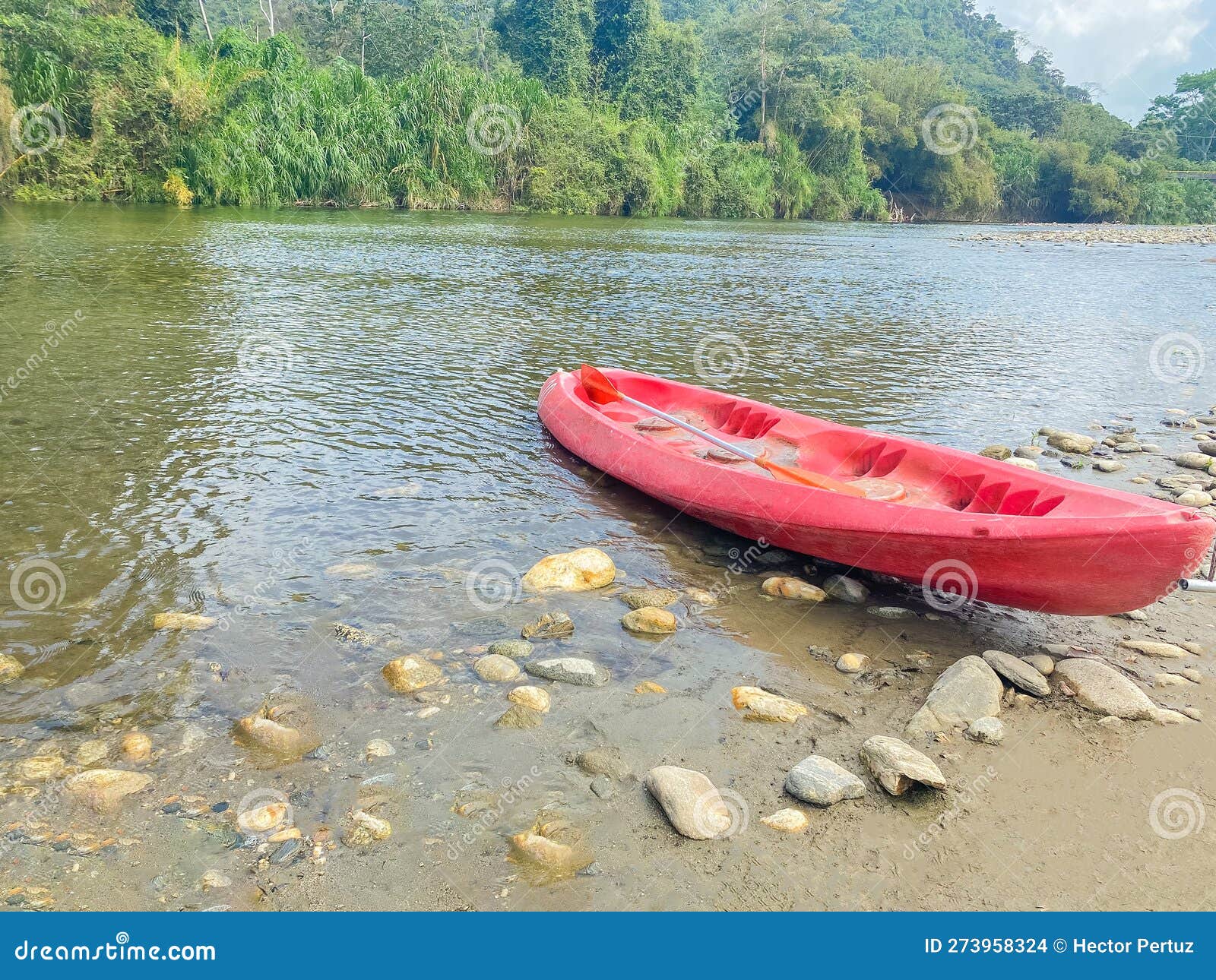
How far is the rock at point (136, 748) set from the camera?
Answer: 3723 mm

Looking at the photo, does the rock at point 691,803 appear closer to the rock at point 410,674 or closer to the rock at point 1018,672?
the rock at point 410,674

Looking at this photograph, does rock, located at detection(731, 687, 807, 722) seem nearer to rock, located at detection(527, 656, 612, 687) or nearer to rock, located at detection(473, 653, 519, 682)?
rock, located at detection(527, 656, 612, 687)

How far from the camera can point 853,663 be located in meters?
4.77

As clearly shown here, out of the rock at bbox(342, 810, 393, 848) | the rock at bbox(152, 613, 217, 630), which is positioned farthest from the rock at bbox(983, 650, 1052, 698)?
the rock at bbox(152, 613, 217, 630)

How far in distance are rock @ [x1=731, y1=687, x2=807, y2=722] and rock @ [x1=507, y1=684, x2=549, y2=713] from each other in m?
0.91

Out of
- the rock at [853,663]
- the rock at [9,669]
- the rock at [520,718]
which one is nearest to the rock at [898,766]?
the rock at [853,663]

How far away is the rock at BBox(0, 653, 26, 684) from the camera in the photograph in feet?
14.0

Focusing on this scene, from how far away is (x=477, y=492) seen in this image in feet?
23.3

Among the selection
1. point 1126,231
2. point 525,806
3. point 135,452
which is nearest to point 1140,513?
point 525,806

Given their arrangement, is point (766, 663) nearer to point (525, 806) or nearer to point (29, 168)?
point (525, 806)

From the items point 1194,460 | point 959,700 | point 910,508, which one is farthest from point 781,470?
point 1194,460

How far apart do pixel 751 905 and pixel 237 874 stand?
1751 mm

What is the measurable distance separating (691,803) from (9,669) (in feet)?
10.8

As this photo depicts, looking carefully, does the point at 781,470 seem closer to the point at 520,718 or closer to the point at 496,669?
the point at 496,669
